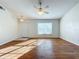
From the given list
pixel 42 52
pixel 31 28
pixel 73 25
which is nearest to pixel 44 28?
pixel 31 28

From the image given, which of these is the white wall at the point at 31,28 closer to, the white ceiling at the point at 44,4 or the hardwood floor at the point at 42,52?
the white ceiling at the point at 44,4

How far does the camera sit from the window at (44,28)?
12.5 meters

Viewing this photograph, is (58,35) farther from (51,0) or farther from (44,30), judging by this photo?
(51,0)

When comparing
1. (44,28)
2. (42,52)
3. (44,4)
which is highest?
(44,4)

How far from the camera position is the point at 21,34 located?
12.5m

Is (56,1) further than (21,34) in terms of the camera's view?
No

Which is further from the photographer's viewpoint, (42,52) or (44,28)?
(44,28)

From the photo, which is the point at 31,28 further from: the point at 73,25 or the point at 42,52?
the point at 42,52

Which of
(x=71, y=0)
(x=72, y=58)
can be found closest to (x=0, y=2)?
(x=71, y=0)

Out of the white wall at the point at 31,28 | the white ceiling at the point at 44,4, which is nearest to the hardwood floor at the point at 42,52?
the white ceiling at the point at 44,4

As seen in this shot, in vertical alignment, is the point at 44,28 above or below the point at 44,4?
below

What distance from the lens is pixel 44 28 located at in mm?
12586

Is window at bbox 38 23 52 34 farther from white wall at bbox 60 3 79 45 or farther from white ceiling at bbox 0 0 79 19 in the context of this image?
white wall at bbox 60 3 79 45

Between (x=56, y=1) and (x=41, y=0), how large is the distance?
0.83m
